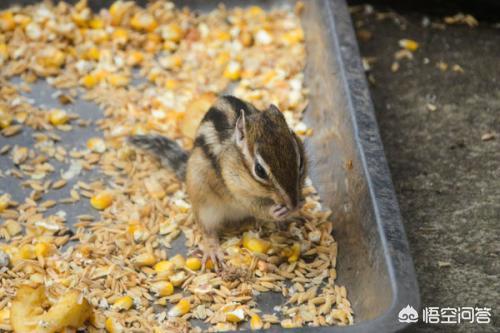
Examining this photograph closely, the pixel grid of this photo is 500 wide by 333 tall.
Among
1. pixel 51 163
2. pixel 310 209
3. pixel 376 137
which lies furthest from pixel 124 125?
pixel 376 137

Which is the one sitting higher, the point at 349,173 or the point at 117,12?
the point at 117,12

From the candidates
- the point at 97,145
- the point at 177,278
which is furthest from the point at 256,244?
the point at 97,145

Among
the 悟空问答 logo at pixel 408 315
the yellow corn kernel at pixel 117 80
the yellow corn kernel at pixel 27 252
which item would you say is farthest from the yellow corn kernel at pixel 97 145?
the 悟空问答 logo at pixel 408 315

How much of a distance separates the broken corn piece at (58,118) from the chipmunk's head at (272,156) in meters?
1.52

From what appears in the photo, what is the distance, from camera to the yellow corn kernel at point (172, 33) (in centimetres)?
525

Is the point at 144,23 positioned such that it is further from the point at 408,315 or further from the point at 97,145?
the point at 408,315

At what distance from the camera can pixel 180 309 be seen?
3650 mm

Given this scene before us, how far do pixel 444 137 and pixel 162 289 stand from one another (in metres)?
2.13

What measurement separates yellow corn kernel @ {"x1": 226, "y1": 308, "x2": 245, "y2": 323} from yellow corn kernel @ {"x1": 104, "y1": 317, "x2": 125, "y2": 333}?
0.47 meters

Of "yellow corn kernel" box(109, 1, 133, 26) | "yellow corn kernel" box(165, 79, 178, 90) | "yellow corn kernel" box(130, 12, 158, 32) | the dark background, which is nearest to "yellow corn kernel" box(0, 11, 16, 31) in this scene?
"yellow corn kernel" box(109, 1, 133, 26)

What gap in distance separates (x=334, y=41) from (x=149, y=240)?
4.90 feet

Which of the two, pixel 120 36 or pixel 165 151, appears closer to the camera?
pixel 165 151

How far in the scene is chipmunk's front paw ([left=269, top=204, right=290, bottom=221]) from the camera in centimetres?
353

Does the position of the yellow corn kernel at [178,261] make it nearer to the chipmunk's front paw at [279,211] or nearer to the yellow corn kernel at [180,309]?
the yellow corn kernel at [180,309]
